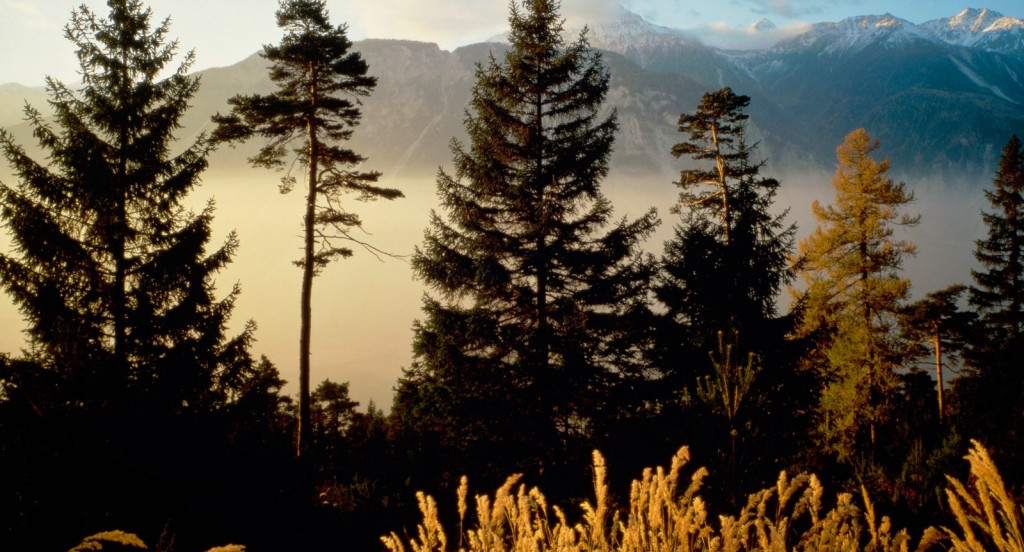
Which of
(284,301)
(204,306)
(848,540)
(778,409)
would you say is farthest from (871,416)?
(284,301)

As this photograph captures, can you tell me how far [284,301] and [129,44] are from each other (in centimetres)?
19119

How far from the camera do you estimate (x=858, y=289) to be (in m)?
16.3

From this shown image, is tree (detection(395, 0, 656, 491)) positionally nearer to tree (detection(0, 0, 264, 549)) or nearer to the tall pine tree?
tree (detection(0, 0, 264, 549))

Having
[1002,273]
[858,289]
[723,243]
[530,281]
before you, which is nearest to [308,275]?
[530,281]

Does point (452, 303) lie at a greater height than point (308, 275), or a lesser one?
lesser

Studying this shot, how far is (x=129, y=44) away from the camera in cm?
1030

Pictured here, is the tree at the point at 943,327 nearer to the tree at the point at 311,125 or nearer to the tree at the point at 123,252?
the tree at the point at 311,125

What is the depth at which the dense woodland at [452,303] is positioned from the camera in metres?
7.89

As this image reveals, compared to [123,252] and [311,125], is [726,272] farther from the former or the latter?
[123,252]

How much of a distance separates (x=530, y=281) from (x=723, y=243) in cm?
620

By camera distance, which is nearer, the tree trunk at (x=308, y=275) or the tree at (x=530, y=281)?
the tree at (x=530, y=281)

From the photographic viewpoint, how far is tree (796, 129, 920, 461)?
16094mm

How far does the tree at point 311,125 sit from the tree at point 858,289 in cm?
1495

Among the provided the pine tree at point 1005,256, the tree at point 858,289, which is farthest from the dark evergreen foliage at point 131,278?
the pine tree at point 1005,256
